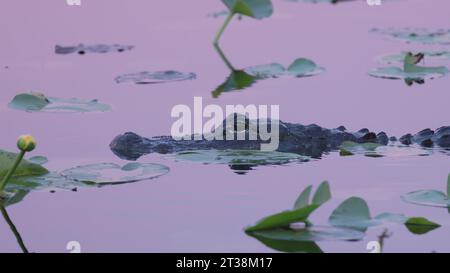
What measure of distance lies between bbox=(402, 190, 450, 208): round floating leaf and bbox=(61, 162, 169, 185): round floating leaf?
0.77 meters

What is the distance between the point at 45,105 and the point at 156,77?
0.69 m

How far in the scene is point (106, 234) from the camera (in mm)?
2809

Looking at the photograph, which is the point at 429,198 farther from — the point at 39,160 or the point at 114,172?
the point at 39,160

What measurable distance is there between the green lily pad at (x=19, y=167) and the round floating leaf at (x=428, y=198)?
1109 mm

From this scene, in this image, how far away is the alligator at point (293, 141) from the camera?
11.7 ft

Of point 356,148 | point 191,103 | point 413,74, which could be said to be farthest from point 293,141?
point 413,74

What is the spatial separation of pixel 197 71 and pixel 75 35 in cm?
128

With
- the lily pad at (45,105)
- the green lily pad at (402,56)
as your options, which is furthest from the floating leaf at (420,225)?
the green lily pad at (402,56)

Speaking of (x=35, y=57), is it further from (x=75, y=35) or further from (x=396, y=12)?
(x=396, y=12)

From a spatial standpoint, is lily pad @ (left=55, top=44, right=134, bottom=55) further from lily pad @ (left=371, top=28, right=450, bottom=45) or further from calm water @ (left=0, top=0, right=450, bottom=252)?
lily pad @ (left=371, top=28, right=450, bottom=45)

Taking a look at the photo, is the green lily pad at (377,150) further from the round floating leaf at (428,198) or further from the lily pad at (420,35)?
the lily pad at (420,35)

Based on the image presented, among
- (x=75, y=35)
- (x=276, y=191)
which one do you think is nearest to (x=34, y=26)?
(x=75, y=35)

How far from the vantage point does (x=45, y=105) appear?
4.20 m

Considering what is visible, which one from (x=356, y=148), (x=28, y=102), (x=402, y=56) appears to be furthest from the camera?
(x=402, y=56)
